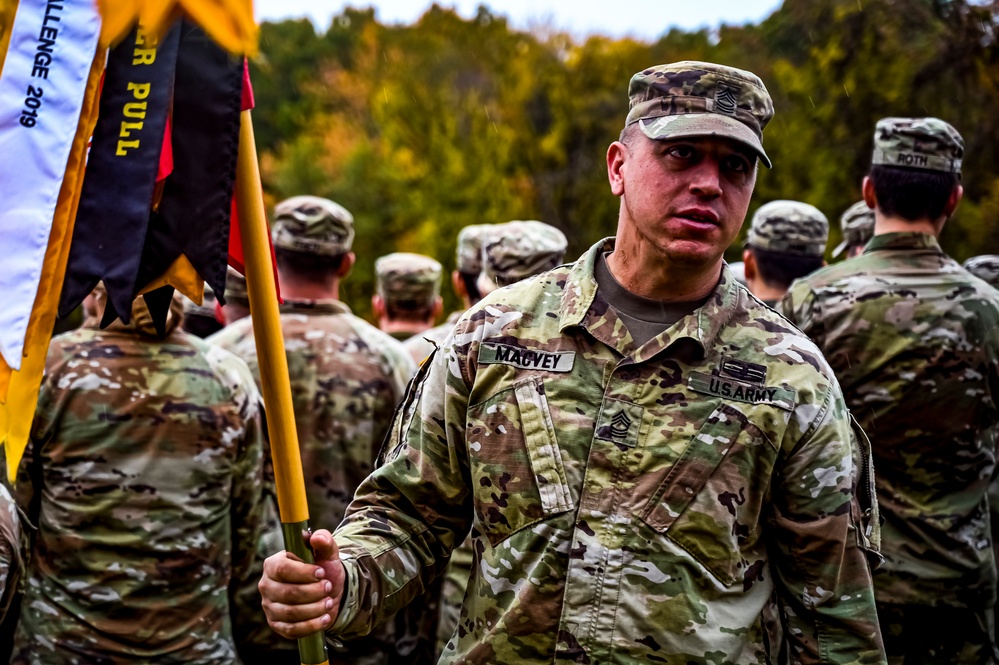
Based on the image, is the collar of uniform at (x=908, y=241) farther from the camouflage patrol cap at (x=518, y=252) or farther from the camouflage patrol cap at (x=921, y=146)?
the camouflage patrol cap at (x=518, y=252)

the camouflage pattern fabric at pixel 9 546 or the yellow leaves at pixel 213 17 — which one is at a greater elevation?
the yellow leaves at pixel 213 17

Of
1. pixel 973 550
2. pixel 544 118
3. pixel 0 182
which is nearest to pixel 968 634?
pixel 973 550

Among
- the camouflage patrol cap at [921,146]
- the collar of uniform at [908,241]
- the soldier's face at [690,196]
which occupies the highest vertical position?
the camouflage patrol cap at [921,146]

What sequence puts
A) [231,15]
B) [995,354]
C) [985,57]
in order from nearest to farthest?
[231,15] → [995,354] → [985,57]

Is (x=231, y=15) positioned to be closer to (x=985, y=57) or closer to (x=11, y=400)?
(x=11, y=400)

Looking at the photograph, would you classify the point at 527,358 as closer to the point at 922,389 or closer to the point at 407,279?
the point at 922,389

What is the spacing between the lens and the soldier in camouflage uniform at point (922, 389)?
4766 mm

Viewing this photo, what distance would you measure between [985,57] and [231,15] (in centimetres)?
1015

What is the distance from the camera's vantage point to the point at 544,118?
36.3 meters

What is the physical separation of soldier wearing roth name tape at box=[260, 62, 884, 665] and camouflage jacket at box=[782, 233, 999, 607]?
1.94 metres

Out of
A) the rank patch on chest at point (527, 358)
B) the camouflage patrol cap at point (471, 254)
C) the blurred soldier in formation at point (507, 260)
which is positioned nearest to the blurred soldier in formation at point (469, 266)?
the camouflage patrol cap at point (471, 254)

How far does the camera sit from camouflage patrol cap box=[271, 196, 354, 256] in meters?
5.98

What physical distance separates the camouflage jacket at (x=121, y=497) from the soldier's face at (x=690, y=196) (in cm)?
254

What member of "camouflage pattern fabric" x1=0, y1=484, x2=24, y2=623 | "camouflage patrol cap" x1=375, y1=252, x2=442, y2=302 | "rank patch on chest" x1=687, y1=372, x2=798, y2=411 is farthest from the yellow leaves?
"camouflage patrol cap" x1=375, y1=252, x2=442, y2=302
